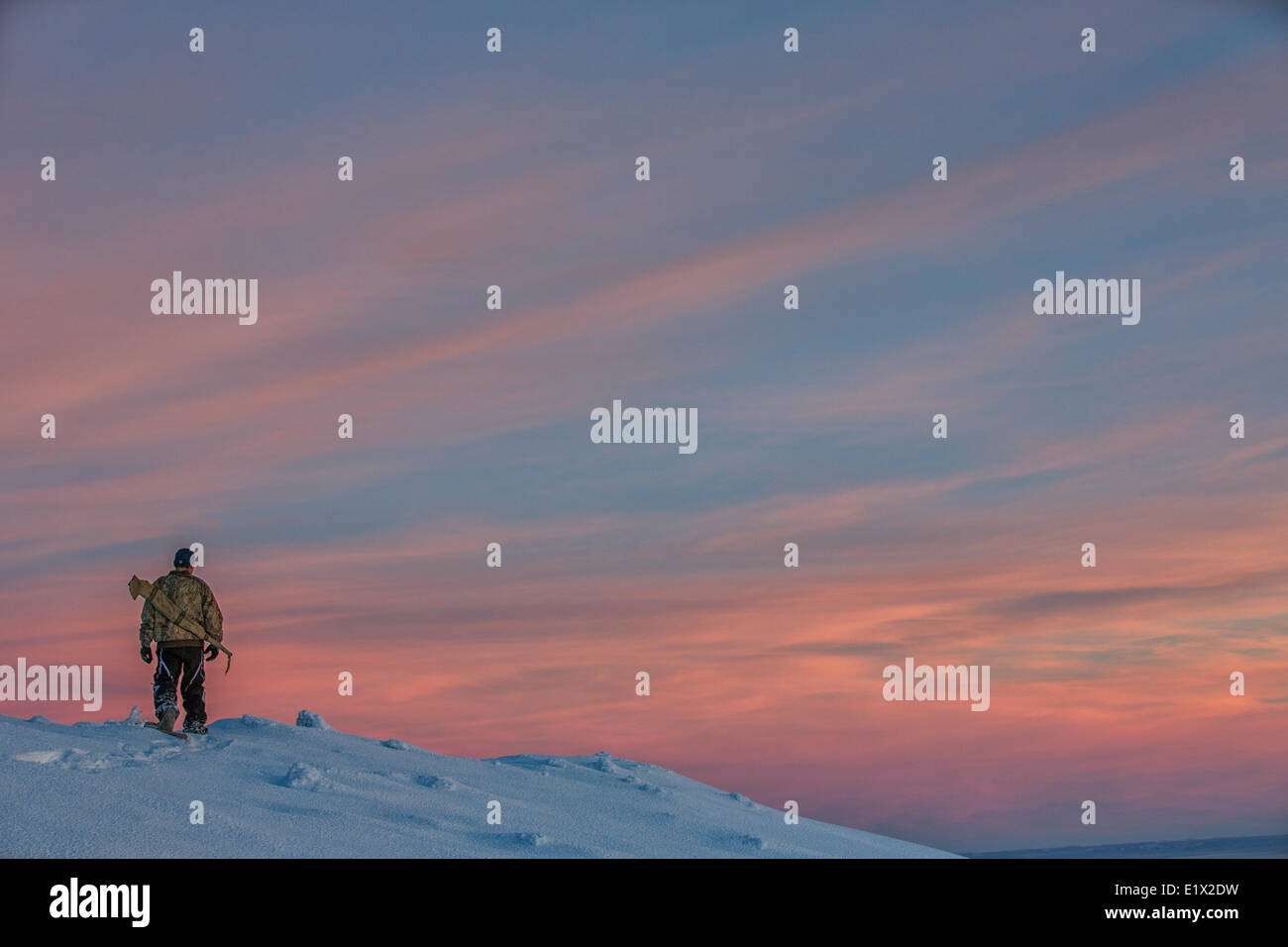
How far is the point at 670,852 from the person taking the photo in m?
15.0

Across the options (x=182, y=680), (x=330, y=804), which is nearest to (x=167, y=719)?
(x=182, y=680)

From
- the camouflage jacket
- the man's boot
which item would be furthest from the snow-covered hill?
the camouflage jacket

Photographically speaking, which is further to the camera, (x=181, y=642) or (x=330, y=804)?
(x=181, y=642)

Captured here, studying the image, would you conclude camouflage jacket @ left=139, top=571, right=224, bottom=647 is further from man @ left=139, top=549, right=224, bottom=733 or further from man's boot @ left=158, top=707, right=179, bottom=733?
man's boot @ left=158, top=707, right=179, bottom=733

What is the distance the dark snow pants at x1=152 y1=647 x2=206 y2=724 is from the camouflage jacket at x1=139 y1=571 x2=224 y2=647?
21 centimetres

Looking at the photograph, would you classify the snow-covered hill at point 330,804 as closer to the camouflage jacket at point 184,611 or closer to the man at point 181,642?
the man at point 181,642

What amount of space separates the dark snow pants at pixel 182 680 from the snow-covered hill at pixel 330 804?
0.54m

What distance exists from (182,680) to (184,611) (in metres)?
1.13

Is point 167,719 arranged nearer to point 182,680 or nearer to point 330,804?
point 182,680

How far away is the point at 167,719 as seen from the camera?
57.7 ft
